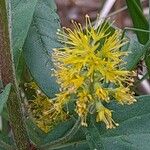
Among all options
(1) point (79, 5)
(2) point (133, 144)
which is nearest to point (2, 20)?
(2) point (133, 144)

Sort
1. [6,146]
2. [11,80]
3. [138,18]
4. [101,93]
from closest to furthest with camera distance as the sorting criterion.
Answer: [101,93] < [11,80] < [6,146] < [138,18]

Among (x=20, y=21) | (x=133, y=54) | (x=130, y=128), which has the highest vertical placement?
(x=20, y=21)

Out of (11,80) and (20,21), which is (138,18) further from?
(11,80)

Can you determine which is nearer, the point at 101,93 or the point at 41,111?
the point at 101,93

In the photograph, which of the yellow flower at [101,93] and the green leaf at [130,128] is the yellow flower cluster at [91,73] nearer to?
the yellow flower at [101,93]

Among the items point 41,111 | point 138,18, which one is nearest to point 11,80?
point 41,111

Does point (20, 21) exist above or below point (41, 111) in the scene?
above

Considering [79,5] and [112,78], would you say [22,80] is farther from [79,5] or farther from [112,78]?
[79,5]
